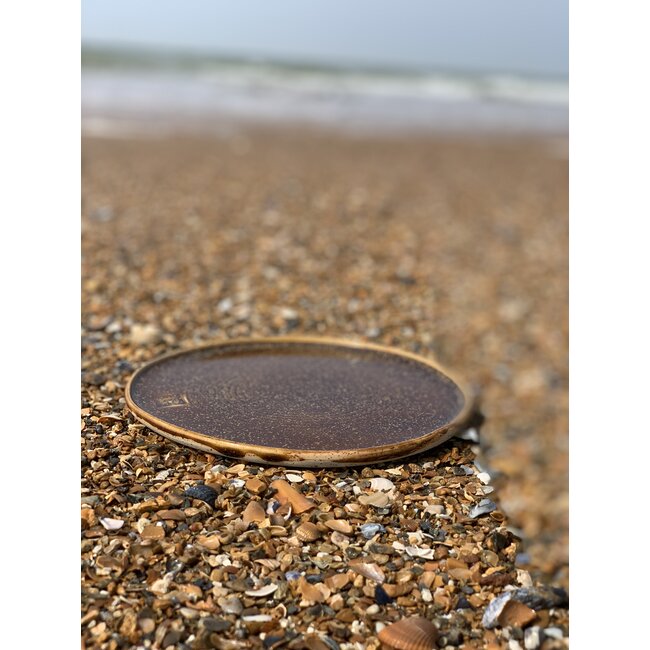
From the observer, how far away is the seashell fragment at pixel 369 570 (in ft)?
7.09

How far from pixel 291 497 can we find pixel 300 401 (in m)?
0.55

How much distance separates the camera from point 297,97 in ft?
60.5

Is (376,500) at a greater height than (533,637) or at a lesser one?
greater

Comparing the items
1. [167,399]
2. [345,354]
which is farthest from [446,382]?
[167,399]

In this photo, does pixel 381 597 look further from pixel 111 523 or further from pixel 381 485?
pixel 111 523

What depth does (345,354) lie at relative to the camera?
348 cm

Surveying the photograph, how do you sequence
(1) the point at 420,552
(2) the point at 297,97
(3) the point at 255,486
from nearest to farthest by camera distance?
(1) the point at 420,552 → (3) the point at 255,486 → (2) the point at 297,97

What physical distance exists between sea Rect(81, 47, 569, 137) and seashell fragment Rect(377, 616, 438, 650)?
9.95 meters

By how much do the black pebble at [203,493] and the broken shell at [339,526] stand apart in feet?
1.23

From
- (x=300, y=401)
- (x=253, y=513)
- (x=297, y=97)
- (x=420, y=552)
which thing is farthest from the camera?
(x=297, y=97)

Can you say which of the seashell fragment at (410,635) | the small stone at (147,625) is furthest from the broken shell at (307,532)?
the small stone at (147,625)

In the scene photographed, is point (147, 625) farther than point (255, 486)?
No

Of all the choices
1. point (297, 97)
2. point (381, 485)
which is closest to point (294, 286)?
point (381, 485)

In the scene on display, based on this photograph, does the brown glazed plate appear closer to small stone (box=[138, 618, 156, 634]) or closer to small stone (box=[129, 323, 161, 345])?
small stone (box=[129, 323, 161, 345])
